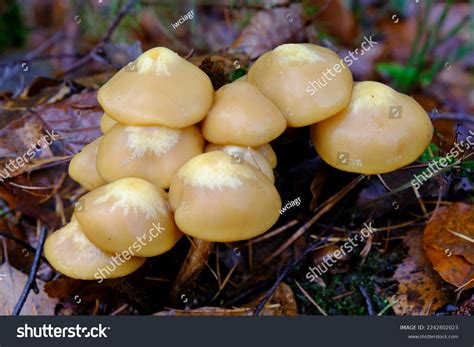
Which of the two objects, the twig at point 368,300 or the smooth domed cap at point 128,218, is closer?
the smooth domed cap at point 128,218

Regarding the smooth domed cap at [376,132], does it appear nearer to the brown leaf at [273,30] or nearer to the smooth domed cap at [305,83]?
the smooth domed cap at [305,83]

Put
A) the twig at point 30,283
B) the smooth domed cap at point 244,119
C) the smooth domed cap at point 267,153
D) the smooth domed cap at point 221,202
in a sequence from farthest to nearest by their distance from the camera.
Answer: the twig at point 30,283 → the smooth domed cap at point 267,153 → the smooth domed cap at point 244,119 → the smooth domed cap at point 221,202

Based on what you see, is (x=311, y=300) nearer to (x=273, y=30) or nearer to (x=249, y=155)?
(x=249, y=155)

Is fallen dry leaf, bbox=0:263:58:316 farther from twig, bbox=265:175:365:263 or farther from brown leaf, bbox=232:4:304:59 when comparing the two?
brown leaf, bbox=232:4:304:59

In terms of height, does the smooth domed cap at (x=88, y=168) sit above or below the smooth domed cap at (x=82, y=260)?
above

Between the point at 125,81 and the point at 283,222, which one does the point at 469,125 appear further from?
the point at 125,81

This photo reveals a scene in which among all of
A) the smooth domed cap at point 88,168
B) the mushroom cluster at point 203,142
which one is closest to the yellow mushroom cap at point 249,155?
the mushroom cluster at point 203,142
